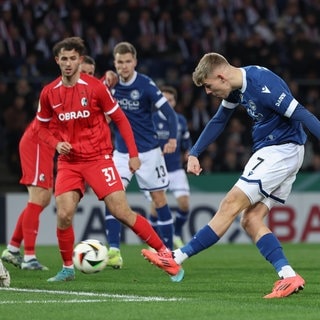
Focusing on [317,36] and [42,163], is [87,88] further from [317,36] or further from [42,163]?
[317,36]

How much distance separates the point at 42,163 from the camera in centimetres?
1112

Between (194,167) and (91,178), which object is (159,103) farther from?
(194,167)

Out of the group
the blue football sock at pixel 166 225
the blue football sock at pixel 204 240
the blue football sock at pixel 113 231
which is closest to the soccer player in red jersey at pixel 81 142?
the blue football sock at pixel 204 240

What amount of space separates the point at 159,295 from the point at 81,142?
5.95ft

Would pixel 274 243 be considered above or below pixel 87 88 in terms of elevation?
below

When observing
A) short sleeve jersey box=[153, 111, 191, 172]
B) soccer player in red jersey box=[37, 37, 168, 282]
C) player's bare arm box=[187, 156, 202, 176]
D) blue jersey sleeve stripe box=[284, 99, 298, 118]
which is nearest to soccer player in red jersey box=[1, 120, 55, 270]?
soccer player in red jersey box=[37, 37, 168, 282]

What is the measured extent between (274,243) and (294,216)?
9540mm

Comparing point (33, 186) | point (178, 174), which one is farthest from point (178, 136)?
point (33, 186)

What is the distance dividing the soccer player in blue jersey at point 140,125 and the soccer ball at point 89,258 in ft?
7.40

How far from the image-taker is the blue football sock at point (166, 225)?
12789mm

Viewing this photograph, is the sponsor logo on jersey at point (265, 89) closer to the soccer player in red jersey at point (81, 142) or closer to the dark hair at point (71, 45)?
the soccer player in red jersey at point (81, 142)

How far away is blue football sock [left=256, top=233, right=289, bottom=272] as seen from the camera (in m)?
8.23

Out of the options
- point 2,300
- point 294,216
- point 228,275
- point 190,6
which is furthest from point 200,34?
point 2,300

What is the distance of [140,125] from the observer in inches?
479
